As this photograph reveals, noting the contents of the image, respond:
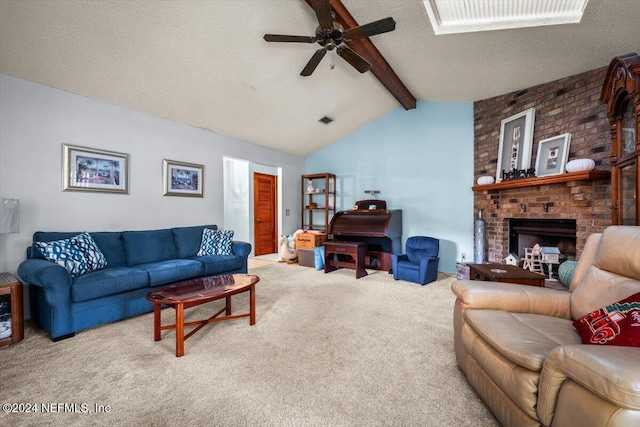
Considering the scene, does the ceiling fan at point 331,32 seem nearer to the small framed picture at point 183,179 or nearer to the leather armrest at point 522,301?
the leather armrest at point 522,301

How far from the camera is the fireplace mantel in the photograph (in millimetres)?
2832

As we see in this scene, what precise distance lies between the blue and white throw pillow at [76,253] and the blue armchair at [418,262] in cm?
372

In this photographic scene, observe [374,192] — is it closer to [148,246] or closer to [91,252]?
[148,246]

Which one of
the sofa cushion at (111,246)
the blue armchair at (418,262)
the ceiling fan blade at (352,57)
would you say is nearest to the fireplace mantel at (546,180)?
the blue armchair at (418,262)

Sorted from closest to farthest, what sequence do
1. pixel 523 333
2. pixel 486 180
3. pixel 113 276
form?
pixel 523 333, pixel 113 276, pixel 486 180

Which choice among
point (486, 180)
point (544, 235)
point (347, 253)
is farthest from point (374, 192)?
point (544, 235)

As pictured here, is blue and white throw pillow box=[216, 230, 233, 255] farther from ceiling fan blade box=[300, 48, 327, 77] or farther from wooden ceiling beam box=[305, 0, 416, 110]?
wooden ceiling beam box=[305, 0, 416, 110]

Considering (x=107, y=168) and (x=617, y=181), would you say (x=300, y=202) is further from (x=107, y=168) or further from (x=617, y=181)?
(x=617, y=181)

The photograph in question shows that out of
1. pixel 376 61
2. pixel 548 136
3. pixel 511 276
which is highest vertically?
pixel 376 61

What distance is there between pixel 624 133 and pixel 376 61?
2.52 m

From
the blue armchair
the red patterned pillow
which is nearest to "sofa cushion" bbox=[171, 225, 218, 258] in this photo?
the blue armchair

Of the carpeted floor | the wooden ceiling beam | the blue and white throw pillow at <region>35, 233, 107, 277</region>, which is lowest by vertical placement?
the carpeted floor

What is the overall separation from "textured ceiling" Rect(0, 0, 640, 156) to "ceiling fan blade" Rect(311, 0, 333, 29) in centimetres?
67

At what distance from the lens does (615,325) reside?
1185 millimetres
